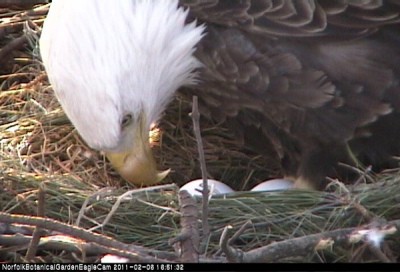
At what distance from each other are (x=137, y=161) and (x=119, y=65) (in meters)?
0.38

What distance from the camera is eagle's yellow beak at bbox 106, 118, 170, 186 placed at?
4.29m

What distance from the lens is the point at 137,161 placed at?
4297 millimetres

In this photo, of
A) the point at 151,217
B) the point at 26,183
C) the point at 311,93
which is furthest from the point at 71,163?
the point at 311,93

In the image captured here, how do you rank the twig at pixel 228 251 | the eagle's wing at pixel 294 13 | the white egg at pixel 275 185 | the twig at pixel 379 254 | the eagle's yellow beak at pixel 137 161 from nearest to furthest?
the twig at pixel 228 251 < the twig at pixel 379 254 < the eagle's wing at pixel 294 13 < the eagle's yellow beak at pixel 137 161 < the white egg at pixel 275 185

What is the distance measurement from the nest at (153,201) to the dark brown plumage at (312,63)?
0.71 feet

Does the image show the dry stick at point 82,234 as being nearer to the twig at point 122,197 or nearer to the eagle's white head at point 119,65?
the twig at point 122,197

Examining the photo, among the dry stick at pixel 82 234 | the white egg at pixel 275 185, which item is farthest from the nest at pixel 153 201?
the white egg at pixel 275 185

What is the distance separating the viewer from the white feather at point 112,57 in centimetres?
405

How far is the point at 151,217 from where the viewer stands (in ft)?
13.6

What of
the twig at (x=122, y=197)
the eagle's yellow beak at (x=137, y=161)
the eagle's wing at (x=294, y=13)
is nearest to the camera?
the twig at (x=122, y=197)

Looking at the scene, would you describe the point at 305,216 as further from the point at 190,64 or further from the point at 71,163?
the point at 71,163

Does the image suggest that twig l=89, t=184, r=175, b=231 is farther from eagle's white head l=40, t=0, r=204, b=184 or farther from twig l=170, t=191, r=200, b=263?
twig l=170, t=191, r=200, b=263

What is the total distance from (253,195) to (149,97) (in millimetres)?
487

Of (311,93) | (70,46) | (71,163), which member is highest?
(70,46)
